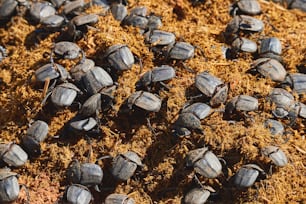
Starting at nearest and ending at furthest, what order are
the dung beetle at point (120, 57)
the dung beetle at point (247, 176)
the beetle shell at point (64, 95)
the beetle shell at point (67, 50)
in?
the dung beetle at point (247, 176) < the beetle shell at point (64, 95) < the dung beetle at point (120, 57) < the beetle shell at point (67, 50)

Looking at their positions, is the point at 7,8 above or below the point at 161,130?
above

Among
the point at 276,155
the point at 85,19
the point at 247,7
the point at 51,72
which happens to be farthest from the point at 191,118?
the point at 247,7

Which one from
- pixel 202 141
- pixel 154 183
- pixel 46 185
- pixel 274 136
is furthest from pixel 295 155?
pixel 46 185

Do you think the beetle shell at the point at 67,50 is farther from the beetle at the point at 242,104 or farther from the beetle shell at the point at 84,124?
the beetle at the point at 242,104

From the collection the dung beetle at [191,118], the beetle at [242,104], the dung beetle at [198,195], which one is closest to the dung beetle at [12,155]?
the dung beetle at [191,118]

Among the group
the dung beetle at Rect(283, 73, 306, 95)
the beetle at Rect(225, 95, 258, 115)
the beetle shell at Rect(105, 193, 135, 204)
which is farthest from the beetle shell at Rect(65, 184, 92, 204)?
the dung beetle at Rect(283, 73, 306, 95)

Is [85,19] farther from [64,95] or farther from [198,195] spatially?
[198,195]

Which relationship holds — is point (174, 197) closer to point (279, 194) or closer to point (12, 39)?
point (279, 194)
